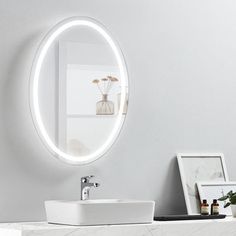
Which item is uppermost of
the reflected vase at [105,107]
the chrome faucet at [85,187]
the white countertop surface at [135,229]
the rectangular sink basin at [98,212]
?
the reflected vase at [105,107]

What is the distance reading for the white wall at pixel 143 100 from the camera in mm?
2596

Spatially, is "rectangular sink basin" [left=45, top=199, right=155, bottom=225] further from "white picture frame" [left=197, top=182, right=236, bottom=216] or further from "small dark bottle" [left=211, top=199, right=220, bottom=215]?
"white picture frame" [left=197, top=182, right=236, bottom=216]

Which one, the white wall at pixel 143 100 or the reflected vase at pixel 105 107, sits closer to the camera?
the white wall at pixel 143 100

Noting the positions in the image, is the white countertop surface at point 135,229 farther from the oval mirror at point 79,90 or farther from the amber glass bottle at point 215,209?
the oval mirror at point 79,90

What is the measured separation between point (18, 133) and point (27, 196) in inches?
10.8

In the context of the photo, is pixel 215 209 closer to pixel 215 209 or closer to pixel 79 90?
pixel 215 209

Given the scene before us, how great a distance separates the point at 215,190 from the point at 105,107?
70 centimetres

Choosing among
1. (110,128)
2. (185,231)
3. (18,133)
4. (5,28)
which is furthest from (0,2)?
(185,231)

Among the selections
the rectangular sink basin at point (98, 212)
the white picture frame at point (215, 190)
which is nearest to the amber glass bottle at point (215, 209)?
the white picture frame at point (215, 190)

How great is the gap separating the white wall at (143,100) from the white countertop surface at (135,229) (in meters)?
0.25

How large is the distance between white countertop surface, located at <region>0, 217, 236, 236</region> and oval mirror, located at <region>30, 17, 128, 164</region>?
39 cm

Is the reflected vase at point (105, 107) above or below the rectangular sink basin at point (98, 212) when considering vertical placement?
above

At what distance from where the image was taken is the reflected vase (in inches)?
107

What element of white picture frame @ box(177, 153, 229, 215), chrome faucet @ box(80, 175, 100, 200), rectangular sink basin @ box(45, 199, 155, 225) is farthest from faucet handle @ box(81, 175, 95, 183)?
white picture frame @ box(177, 153, 229, 215)
